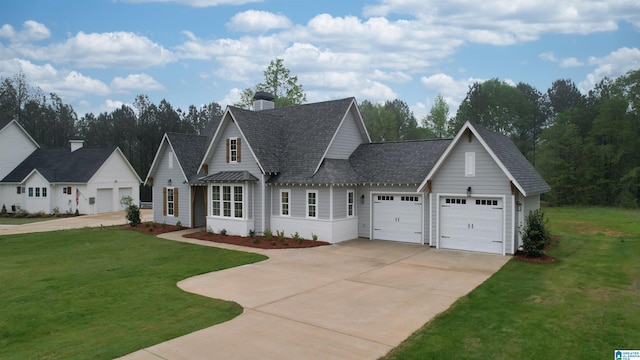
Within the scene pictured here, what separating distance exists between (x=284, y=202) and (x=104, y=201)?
21.8m

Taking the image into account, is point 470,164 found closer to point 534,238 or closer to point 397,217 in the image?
point 534,238

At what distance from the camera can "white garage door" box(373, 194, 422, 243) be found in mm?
18844

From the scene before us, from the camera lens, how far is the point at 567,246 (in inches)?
714

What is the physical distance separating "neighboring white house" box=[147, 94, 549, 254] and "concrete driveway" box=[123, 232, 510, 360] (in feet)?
5.23

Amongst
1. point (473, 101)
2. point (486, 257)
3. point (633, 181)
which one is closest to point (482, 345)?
point (486, 257)

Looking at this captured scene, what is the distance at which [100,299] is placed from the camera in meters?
10.5

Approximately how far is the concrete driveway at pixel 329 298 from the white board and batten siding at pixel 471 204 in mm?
745

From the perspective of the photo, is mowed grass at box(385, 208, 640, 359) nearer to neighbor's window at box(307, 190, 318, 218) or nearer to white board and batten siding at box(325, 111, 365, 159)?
neighbor's window at box(307, 190, 318, 218)

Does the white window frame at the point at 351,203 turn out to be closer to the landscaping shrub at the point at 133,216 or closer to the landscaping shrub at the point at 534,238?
the landscaping shrub at the point at 534,238

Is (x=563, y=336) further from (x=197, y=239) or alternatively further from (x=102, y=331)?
(x=197, y=239)

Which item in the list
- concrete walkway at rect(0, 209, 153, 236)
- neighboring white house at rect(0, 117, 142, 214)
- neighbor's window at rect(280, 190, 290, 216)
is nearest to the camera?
neighbor's window at rect(280, 190, 290, 216)

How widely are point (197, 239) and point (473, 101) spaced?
47.0 meters

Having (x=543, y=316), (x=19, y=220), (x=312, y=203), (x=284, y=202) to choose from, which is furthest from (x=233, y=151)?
(x=19, y=220)

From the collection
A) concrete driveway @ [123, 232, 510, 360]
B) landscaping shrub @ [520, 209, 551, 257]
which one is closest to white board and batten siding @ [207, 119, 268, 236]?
concrete driveway @ [123, 232, 510, 360]
